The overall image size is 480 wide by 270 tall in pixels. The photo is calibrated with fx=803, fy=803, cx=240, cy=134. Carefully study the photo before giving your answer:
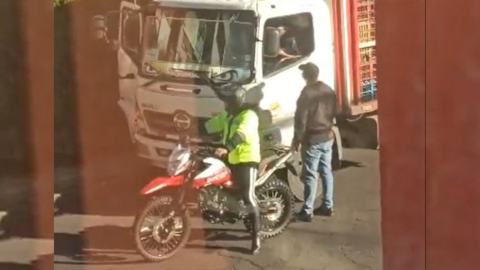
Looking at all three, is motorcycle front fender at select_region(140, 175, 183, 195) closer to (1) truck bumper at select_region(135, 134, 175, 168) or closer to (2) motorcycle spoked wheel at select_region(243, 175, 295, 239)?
(1) truck bumper at select_region(135, 134, 175, 168)

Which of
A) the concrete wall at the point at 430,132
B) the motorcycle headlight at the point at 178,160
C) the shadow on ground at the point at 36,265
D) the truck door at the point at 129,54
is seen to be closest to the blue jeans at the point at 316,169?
the concrete wall at the point at 430,132

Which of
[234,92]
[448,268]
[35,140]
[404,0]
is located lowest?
[448,268]

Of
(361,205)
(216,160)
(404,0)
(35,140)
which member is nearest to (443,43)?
(404,0)

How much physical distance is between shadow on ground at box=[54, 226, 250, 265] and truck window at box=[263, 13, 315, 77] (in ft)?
1.05

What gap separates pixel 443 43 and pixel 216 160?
47 cm

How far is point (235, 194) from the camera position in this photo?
59.2 inches

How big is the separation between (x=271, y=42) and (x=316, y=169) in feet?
0.81

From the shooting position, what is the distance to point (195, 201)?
1.52 meters

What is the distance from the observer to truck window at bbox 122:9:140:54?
1544mm

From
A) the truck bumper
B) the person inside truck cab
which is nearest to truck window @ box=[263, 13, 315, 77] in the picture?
the person inside truck cab

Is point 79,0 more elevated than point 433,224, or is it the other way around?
point 79,0

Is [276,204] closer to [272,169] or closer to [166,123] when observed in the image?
[272,169]

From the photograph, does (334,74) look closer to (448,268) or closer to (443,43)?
(443,43)

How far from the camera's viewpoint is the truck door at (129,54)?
1.54 m
